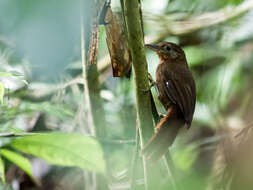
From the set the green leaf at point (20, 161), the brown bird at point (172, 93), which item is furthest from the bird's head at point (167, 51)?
the green leaf at point (20, 161)

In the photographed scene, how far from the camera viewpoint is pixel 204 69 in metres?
4.04

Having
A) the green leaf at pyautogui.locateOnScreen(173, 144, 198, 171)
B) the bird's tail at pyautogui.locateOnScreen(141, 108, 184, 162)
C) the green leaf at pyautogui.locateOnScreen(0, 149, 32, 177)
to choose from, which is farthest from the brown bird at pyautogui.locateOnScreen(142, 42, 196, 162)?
the green leaf at pyautogui.locateOnScreen(0, 149, 32, 177)

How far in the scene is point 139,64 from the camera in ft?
4.33

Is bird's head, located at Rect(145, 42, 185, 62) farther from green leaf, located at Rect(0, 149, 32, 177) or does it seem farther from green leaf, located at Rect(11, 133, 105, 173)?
green leaf, located at Rect(11, 133, 105, 173)

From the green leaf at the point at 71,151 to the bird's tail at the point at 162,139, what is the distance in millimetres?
598

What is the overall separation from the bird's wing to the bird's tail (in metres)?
0.19

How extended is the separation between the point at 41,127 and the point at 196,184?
2442mm

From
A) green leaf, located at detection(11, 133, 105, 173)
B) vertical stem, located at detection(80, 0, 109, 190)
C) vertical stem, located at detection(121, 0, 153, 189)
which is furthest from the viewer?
vertical stem, located at detection(80, 0, 109, 190)

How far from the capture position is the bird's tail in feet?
4.42

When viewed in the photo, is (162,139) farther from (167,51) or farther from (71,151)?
(167,51)

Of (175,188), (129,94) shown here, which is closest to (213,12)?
(129,94)

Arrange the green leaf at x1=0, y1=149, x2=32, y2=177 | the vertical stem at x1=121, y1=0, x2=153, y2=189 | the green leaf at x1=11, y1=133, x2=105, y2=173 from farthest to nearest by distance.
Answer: the vertical stem at x1=121, y1=0, x2=153, y2=189, the green leaf at x1=0, y1=149, x2=32, y2=177, the green leaf at x1=11, y1=133, x2=105, y2=173

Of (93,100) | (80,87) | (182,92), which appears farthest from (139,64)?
(182,92)

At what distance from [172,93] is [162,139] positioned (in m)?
0.96
